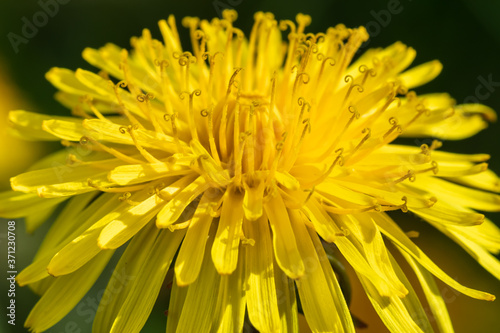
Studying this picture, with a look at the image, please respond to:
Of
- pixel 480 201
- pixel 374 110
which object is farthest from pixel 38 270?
pixel 480 201

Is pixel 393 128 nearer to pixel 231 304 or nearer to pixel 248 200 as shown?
pixel 248 200

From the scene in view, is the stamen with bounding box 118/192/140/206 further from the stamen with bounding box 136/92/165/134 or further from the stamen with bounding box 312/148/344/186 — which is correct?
the stamen with bounding box 312/148/344/186

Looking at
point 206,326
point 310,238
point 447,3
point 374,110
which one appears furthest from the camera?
point 447,3

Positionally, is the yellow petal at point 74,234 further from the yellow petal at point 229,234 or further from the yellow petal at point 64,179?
the yellow petal at point 229,234

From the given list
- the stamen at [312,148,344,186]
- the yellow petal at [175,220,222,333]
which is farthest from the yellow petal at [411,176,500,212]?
the yellow petal at [175,220,222,333]

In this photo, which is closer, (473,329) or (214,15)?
(473,329)

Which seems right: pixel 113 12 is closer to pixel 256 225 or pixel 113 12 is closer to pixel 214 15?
pixel 214 15
